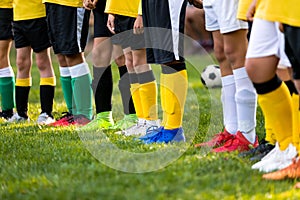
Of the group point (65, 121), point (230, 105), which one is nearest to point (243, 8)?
point (230, 105)

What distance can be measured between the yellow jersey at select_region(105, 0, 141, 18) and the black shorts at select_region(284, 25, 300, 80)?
2252 mm

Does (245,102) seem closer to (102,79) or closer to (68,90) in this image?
(102,79)

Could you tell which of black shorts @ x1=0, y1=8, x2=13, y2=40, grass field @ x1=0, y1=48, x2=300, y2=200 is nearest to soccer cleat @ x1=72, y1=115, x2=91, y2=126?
grass field @ x1=0, y1=48, x2=300, y2=200

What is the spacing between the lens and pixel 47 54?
674 cm

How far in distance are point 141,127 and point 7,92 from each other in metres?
2.07

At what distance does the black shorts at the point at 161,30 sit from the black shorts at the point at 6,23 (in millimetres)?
2372

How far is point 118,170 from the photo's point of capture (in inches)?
156

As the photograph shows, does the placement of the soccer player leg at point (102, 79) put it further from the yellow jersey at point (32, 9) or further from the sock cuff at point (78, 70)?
the yellow jersey at point (32, 9)

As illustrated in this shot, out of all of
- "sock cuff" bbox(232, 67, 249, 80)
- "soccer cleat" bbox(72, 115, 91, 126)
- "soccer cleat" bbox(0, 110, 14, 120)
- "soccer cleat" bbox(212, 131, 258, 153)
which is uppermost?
"sock cuff" bbox(232, 67, 249, 80)

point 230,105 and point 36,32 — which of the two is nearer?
point 230,105

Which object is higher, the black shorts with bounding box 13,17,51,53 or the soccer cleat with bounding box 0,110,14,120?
the black shorts with bounding box 13,17,51,53

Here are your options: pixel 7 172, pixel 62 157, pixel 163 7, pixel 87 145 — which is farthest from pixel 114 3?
pixel 7 172

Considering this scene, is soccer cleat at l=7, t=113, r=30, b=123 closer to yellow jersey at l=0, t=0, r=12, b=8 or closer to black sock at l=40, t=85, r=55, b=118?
black sock at l=40, t=85, r=55, b=118

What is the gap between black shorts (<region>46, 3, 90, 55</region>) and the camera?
611 cm
